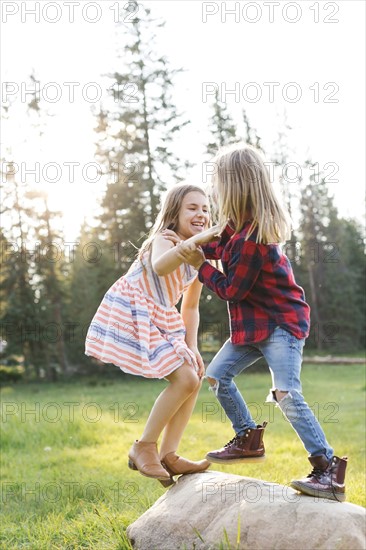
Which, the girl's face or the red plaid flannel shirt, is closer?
the red plaid flannel shirt

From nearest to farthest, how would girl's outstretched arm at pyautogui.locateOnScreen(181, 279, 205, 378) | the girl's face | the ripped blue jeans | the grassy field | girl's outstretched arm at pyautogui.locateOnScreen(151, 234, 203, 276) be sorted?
the ripped blue jeans
girl's outstretched arm at pyautogui.locateOnScreen(151, 234, 203, 276)
the girl's face
girl's outstretched arm at pyautogui.locateOnScreen(181, 279, 205, 378)
the grassy field

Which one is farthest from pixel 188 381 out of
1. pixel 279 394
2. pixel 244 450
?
pixel 279 394

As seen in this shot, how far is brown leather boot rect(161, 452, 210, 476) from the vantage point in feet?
14.8

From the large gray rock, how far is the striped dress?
80 cm

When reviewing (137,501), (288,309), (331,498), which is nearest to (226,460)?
(331,498)

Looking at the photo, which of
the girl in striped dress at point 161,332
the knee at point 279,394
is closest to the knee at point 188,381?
the girl in striped dress at point 161,332

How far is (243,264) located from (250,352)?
1.98 ft

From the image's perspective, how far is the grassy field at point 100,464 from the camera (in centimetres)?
512

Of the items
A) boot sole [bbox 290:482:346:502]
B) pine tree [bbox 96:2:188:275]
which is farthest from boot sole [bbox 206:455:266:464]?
pine tree [bbox 96:2:188:275]

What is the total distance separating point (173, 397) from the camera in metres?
4.35

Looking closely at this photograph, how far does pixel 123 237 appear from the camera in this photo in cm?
2612

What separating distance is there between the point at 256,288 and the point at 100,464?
4.95 meters

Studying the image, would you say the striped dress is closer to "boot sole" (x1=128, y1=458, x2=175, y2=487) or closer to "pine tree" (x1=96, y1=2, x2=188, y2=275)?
"boot sole" (x1=128, y1=458, x2=175, y2=487)

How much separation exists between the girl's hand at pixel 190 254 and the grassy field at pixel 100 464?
1.85m
